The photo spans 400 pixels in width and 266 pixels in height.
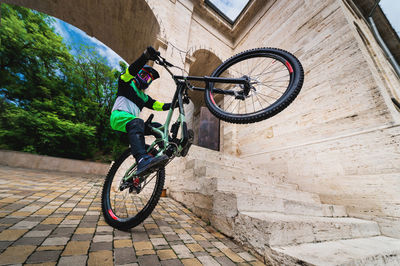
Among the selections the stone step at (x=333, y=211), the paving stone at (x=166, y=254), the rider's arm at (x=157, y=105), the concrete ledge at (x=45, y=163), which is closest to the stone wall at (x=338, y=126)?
the stone step at (x=333, y=211)

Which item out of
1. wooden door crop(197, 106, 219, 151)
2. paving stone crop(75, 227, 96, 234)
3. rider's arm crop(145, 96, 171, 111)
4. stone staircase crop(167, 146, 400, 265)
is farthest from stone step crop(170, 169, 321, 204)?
wooden door crop(197, 106, 219, 151)

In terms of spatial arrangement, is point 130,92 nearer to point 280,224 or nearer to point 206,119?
point 280,224

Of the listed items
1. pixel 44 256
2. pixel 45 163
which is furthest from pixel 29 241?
pixel 45 163

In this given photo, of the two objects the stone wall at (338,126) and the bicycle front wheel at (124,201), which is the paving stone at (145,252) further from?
the stone wall at (338,126)

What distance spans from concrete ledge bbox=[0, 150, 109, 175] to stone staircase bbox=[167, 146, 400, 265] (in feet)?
23.8

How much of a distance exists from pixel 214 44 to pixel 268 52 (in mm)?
6422

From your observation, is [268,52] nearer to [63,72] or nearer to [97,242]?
[97,242]

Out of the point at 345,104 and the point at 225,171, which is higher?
the point at 345,104

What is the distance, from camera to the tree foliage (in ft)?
24.6

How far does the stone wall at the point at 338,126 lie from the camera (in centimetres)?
225

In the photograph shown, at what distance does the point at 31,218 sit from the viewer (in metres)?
1.37

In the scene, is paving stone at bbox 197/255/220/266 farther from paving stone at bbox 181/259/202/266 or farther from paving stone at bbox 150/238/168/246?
paving stone at bbox 150/238/168/246

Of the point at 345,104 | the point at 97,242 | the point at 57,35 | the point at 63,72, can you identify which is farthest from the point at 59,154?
the point at 345,104

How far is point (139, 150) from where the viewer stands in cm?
144
